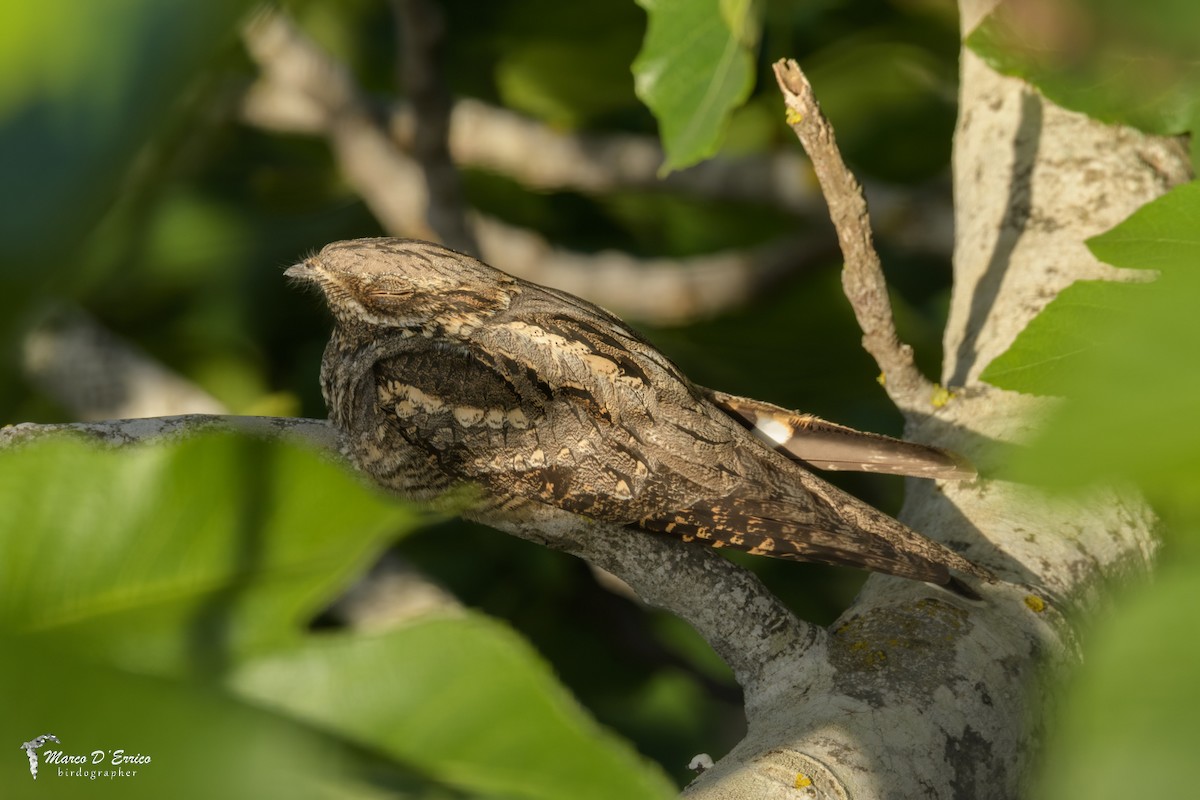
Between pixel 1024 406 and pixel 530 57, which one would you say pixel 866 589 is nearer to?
pixel 1024 406

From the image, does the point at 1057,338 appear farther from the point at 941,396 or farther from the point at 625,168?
the point at 625,168

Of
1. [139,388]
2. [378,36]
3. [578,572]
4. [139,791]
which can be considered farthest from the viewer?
[378,36]

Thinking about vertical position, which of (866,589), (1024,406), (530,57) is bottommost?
(866,589)

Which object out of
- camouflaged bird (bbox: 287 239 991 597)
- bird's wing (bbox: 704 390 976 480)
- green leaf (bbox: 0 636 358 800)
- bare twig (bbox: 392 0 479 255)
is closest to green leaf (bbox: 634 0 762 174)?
camouflaged bird (bbox: 287 239 991 597)

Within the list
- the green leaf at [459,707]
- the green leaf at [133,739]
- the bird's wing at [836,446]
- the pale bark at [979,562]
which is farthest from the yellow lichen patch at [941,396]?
the green leaf at [133,739]

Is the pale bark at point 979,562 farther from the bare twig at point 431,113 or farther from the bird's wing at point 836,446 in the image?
the bare twig at point 431,113

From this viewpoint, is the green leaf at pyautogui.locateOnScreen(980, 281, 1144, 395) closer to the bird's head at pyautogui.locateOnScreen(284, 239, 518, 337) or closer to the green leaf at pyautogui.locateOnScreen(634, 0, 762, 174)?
the green leaf at pyautogui.locateOnScreen(634, 0, 762, 174)

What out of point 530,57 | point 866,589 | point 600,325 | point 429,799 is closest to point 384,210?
point 530,57
